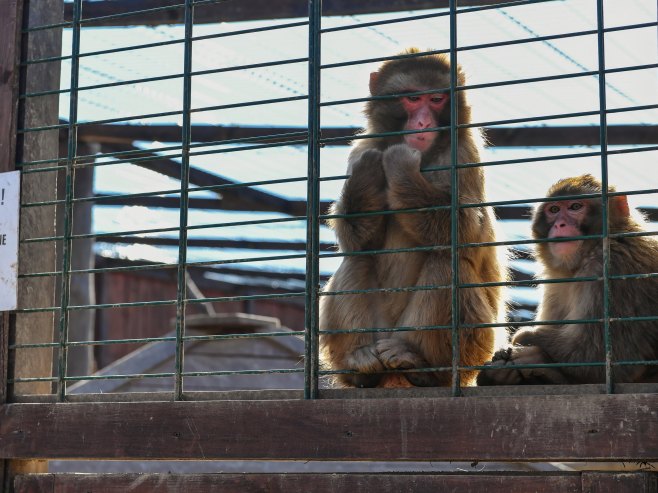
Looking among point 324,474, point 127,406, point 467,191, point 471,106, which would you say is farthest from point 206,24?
point 324,474

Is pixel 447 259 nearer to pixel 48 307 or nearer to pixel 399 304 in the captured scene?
pixel 399 304

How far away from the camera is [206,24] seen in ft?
24.1

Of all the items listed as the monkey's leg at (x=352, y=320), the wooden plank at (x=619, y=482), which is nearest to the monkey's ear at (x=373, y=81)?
the monkey's leg at (x=352, y=320)

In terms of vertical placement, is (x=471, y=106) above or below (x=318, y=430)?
above

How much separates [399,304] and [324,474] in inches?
46.5

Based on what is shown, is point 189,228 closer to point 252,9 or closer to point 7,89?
point 7,89

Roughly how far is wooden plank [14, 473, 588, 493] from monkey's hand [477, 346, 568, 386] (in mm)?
493

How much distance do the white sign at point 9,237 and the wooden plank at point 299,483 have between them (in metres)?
0.79

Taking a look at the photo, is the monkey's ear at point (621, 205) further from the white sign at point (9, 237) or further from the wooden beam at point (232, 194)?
the wooden beam at point (232, 194)

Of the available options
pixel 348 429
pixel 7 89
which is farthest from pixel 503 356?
pixel 7 89

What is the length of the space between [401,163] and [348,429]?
4.14ft

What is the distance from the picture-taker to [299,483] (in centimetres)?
368

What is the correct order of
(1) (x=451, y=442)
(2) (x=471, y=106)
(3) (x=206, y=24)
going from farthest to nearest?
(3) (x=206, y=24) → (2) (x=471, y=106) → (1) (x=451, y=442)

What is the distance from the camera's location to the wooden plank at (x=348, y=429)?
3.20m
